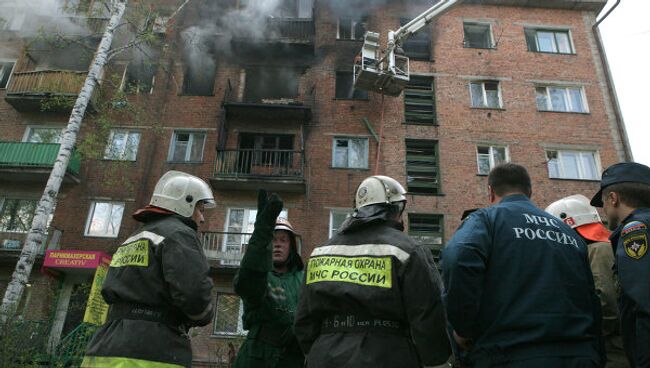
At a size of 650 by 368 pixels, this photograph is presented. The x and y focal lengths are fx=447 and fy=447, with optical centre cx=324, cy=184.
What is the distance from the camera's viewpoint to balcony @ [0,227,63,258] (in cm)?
1448

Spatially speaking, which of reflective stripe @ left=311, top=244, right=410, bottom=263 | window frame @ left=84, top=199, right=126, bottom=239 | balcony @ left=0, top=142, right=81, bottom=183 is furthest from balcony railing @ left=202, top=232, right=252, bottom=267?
reflective stripe @ left=311, top=244, right=410, bottom=263

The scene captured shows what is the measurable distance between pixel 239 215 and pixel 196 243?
12907 mm

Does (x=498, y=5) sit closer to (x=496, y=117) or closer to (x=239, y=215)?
(x=496, y=117)

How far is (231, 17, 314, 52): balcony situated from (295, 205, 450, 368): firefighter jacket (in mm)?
16923

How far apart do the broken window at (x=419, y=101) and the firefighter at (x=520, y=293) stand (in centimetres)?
1529

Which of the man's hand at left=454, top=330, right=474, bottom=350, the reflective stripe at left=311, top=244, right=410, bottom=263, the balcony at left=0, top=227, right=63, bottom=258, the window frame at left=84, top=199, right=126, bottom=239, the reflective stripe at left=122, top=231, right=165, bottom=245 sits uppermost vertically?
the window frame at left=84, top=199, right=126, bottom=239

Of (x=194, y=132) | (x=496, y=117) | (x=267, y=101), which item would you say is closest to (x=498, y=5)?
(x=496, y=117)

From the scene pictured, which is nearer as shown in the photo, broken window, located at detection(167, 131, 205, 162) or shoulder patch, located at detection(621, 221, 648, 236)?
shoulder patch, located at detection(621, 221, 648, 236)

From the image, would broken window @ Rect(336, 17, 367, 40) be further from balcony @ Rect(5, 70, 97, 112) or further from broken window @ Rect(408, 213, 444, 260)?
balcony @ Rect(5, 70, 97, 112)

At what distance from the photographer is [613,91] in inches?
714

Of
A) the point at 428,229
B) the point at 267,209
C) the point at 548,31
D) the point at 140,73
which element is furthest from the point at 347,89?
the point at 267,209

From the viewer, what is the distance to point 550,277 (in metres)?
2.44

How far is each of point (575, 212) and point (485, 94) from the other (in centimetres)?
1510

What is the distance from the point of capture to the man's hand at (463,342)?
260cm
